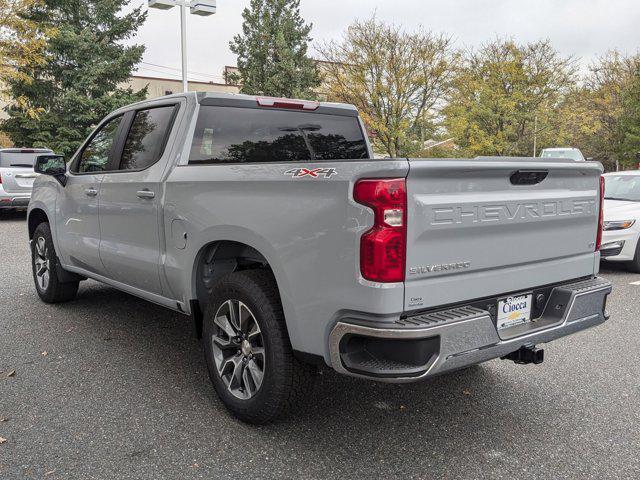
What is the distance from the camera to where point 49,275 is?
596cm

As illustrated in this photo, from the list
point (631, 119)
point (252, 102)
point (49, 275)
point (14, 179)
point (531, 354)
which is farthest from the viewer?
point (631, 119)

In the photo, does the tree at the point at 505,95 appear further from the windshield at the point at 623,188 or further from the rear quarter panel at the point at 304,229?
the rear quarter panel at the point at 304,229

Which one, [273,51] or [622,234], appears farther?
[273,51]

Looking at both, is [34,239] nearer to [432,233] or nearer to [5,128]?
[432,233]

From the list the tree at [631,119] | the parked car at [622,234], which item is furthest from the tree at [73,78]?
the tree at [631,119]

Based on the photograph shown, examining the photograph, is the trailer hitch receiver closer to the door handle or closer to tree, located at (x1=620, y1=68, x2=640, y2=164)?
the door handle

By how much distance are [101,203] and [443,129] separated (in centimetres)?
2377

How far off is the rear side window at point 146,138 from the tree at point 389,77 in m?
21.0

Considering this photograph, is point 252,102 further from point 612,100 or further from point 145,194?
point 612,100

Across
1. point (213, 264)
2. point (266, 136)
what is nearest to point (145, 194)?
point (213, 264)

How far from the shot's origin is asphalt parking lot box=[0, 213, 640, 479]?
2.94m

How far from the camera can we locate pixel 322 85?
90.2 ft

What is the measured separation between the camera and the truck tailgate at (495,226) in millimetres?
2650

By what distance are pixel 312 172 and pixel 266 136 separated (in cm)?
153
